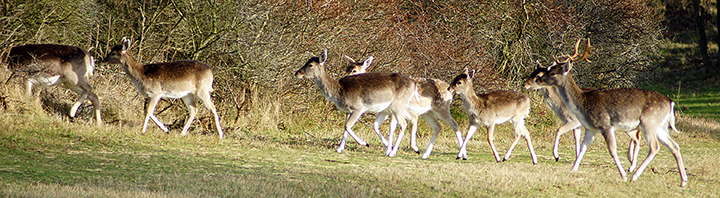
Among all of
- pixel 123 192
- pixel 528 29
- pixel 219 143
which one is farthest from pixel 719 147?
pixel 123 192

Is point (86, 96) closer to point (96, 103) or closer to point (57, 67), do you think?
point (96, 103)

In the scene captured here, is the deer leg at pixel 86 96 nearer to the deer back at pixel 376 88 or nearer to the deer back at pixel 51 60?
the deer back at pixel 51 60

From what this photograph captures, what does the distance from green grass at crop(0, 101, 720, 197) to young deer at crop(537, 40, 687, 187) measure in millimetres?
433

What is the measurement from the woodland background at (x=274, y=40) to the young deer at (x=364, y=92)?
227 centimetres

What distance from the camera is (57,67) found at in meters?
11.6

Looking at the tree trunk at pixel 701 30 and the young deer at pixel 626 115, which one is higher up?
the tree trunk at pixel 701 30

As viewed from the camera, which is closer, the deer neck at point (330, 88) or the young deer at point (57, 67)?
the deer neck at point (330, 88)

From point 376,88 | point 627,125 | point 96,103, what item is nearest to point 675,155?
point 627,125

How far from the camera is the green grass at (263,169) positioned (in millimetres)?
7398

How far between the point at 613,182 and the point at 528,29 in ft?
31.8

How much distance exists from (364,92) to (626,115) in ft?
12.9

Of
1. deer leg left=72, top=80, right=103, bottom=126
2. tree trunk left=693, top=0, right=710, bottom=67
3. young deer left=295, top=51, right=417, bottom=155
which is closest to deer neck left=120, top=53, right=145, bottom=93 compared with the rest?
deer leg left=72, top=80, right=103, bottom=126

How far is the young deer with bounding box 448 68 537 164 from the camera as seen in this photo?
10750mm

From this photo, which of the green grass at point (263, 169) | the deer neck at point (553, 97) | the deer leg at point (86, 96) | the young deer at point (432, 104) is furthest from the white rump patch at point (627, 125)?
the deer leg at point (86, 96)
